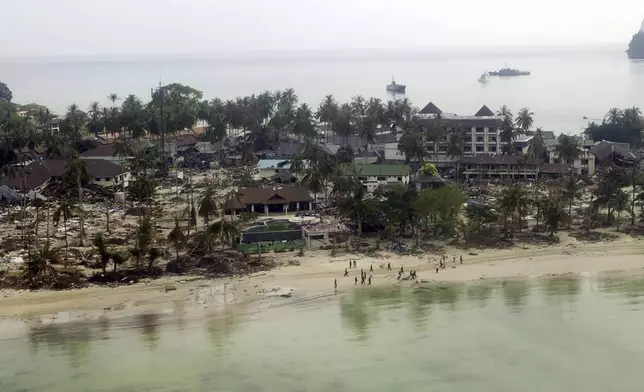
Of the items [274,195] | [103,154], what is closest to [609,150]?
[274,195]

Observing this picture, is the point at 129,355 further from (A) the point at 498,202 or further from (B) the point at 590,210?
(B) the point at 590,210

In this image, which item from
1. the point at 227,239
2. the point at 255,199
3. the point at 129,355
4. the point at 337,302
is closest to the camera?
the point at 129,355

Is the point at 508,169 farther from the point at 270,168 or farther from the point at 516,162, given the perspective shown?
the point at 270,168

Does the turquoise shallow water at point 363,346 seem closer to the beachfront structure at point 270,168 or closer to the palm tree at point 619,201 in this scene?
the palm tree at point 619,201

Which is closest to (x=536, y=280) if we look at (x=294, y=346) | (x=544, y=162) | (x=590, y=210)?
(x=590, y=210)

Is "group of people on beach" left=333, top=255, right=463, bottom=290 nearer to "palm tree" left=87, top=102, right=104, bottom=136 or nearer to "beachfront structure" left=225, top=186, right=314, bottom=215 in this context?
"beachfront structure" left=225, top=186, right=314, bottom=215
